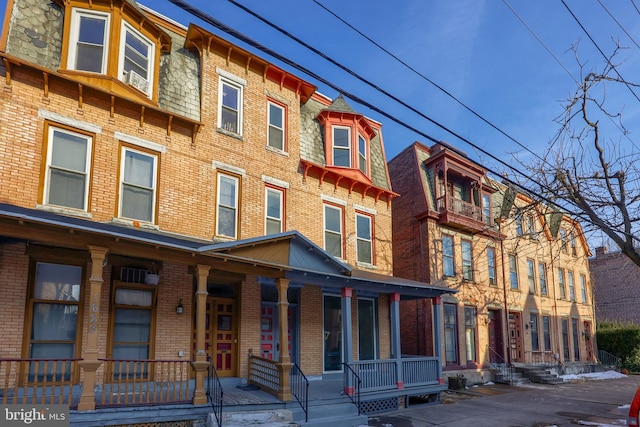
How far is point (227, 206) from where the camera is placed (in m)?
13.7

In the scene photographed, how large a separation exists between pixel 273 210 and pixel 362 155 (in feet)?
16.1

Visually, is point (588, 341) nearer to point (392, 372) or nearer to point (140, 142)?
point (392, 372)

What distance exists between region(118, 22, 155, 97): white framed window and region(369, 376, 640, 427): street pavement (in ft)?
35.3

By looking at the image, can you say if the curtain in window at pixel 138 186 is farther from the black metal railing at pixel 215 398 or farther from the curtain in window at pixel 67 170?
the black metal railing at pixel 215 398

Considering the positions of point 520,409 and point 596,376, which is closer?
point 520,409

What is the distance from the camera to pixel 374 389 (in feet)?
43.4

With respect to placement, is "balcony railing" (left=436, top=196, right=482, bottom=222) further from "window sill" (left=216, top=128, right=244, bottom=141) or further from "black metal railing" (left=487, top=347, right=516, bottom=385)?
"window sill" (left=216, top=128, right=244, bottom=141)

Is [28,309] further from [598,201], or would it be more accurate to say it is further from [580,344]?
[580,344]

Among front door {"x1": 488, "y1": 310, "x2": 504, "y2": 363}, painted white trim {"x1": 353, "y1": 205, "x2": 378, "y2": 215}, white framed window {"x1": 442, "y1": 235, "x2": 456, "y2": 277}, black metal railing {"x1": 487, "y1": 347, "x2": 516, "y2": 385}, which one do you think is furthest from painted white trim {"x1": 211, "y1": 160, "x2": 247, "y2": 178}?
front door {"x1": 488, "y1": 310, "x2": 504, "y2": 363}

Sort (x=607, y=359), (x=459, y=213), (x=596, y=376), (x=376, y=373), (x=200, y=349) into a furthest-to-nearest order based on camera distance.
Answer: (x=607, y=359)
(x=596, y=376)
(x=459, y=213)
(x=376, y=373)
(x=200, y=349)

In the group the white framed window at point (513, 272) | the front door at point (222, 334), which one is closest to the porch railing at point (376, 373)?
the front door at point (222, 334)

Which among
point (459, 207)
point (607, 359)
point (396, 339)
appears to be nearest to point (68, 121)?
point (396, 339)

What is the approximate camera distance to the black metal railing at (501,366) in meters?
21.0

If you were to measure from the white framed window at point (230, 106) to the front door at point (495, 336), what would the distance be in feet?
51.8
